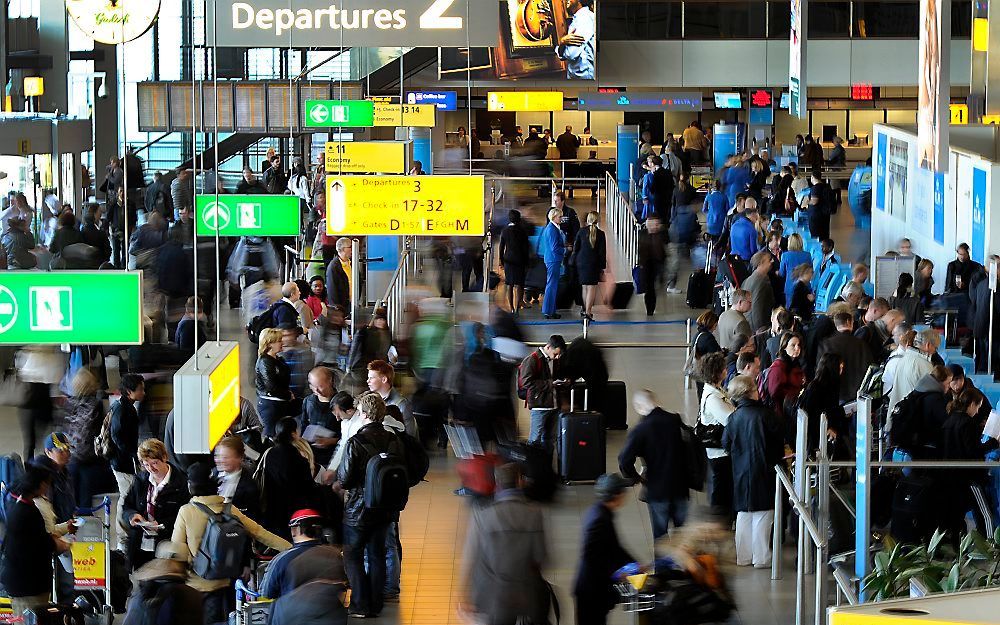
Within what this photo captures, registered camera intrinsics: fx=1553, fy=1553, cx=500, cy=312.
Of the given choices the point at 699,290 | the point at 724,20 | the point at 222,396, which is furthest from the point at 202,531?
the point at 724,20

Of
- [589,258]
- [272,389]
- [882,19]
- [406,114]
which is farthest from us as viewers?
[882,19]

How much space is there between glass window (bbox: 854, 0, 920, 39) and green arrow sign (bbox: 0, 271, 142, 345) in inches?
1232

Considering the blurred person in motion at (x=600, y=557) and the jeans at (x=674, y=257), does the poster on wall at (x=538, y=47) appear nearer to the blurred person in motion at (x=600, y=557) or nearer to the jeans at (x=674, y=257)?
the jeans at (x=674, y=257)

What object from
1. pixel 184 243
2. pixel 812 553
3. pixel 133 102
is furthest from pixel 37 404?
pixel 133 102

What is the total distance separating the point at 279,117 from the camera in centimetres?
2555

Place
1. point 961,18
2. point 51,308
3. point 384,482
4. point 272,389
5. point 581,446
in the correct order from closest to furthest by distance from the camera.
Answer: point 51,308
point 384,482
point 272,389
point 581,446
point 961,18

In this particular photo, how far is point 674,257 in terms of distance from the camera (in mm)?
22531

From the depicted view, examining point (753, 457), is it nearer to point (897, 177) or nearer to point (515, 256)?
point (515, 256)

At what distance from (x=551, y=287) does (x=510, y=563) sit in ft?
42.4

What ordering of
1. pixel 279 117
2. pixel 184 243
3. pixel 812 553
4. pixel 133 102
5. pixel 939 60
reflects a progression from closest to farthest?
pixel 812 553 → pixel 939 60 → pixel 184 243 → pixel 279 117 → pixel 133 102

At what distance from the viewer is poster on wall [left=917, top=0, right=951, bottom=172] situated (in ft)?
50.2

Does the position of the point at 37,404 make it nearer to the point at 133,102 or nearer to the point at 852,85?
the point at 133,102

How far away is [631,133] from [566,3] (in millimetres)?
3557

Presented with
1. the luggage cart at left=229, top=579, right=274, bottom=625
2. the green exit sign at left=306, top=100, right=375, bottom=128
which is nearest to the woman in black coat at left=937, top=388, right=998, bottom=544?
the luggage cart at left=229, top=579, right=274, bottom=625
